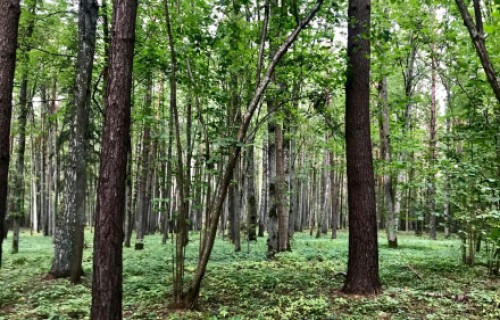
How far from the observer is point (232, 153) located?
579 centimetres

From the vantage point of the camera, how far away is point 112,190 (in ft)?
12.6

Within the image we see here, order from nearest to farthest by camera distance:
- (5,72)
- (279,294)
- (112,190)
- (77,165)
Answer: (112,190) → (5,72) → (279,294) → (77,165)

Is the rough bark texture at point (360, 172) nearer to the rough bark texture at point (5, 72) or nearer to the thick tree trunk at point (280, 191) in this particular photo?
the thick tree trunk at point (280, 191)

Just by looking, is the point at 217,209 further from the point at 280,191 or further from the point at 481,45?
the point at 280,191

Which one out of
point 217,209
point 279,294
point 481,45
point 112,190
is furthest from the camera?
point 279,294

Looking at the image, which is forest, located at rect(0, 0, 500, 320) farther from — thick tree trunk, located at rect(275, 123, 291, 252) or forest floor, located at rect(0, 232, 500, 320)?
thick tree trunk, located at rect(275, 123, 291, 252)

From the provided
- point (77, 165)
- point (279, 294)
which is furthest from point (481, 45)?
point (77, 165)

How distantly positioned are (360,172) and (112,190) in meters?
4.53

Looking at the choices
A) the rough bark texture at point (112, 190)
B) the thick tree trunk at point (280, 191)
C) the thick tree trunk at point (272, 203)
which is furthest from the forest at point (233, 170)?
the thick tree trunk at point (280, 191)

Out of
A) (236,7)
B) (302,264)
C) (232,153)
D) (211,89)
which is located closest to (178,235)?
(232,153)

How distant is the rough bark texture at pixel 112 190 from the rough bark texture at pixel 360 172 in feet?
13.8

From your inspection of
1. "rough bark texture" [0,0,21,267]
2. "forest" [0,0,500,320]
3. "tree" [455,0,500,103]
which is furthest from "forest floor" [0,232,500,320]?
"tree" [455,0,500,103]

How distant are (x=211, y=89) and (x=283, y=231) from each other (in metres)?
7.85

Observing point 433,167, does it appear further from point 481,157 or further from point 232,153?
point 232,153
